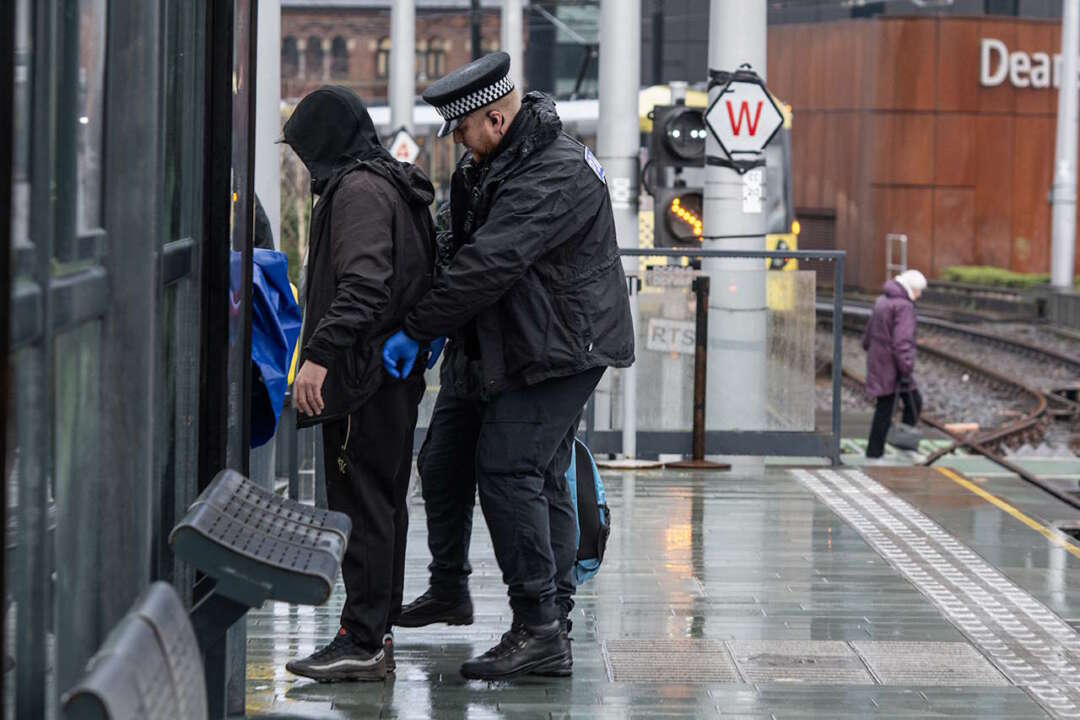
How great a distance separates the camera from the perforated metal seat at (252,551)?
3768mm

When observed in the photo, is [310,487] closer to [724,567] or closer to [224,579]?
[724,567]

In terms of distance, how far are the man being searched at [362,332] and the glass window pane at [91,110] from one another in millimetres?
1916

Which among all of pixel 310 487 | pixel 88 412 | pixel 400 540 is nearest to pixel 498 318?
pixel 400 540

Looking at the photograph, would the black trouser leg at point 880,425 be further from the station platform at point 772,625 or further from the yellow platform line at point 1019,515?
the station platform at point 772,625

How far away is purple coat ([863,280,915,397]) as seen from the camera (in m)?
15.8

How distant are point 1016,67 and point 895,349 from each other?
26.4 meters

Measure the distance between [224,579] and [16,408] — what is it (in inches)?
40.7

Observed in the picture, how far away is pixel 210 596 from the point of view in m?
3.91

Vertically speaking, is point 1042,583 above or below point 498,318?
below

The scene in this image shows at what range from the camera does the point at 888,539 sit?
27.2ft

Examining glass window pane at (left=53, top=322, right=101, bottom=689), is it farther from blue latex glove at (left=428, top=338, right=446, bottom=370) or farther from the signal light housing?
the signal light housing

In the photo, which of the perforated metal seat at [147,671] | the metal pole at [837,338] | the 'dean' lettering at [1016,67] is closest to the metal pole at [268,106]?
the metal pole at [837,338]

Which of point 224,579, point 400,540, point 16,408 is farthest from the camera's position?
point 400,540

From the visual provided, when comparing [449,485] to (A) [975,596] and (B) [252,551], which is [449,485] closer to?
(A) [975,596]
